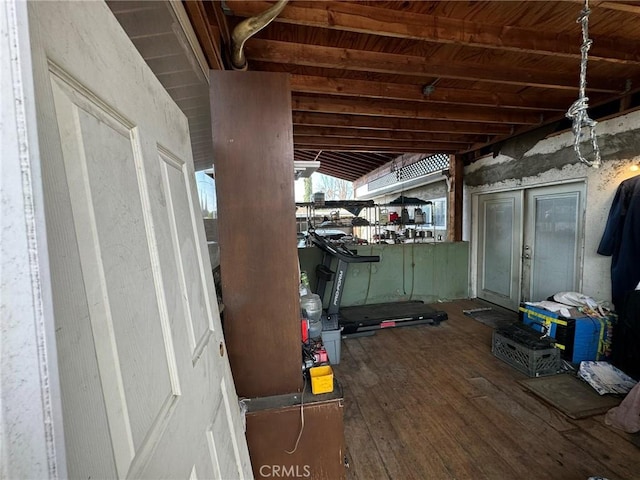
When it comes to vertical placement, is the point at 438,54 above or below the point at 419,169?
above

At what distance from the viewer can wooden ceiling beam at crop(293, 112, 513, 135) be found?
11.6 feet

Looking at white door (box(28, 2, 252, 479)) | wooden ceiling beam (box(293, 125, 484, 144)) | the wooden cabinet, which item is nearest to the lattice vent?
wooden ceiling beam (box(293, 125, 484, 144))

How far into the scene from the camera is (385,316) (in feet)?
12.5

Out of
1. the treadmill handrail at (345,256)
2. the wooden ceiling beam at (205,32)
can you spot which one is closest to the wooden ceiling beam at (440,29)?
the wooden ceiling beam at (205,32)

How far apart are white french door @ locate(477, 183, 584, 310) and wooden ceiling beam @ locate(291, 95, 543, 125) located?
1.07 metres

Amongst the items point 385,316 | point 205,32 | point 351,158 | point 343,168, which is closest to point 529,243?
point 385,316

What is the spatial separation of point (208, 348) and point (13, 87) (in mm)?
800

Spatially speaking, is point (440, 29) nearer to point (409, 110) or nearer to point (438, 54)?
point (438, 54)

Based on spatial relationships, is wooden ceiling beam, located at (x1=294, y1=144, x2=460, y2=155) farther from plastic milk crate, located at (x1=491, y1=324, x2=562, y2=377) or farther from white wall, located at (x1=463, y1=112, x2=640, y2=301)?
plastic milk crate, located at (x1=491, y1=324, x2=562, y2=377)

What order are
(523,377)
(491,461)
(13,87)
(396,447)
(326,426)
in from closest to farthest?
(13,87), (326,426), (491,461), (396,447), (523,377)

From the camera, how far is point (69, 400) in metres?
0.36

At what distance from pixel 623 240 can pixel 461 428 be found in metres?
2.47

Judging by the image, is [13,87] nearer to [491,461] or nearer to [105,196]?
[105,196]

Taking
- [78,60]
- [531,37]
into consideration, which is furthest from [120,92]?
[531,37]
